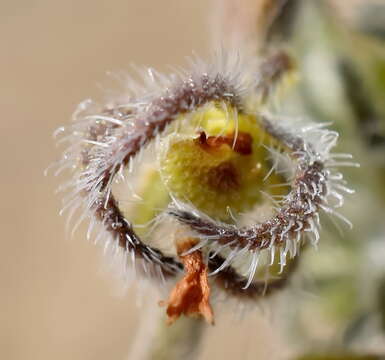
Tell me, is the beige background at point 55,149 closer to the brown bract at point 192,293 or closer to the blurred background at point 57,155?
the blurred background at point 57,155

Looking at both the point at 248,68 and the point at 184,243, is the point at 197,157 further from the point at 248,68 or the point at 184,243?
the point at 248,68

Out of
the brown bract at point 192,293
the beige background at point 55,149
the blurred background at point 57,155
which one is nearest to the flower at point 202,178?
the brown bract at point 192,293

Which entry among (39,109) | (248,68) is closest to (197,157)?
(248,68)

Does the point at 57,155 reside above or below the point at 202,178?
above

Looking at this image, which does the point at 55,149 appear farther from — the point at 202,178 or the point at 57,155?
the point at 202,178

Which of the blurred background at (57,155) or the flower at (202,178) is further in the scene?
the blurred background at (57,155)

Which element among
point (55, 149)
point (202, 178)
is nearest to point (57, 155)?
point (55, 149)
